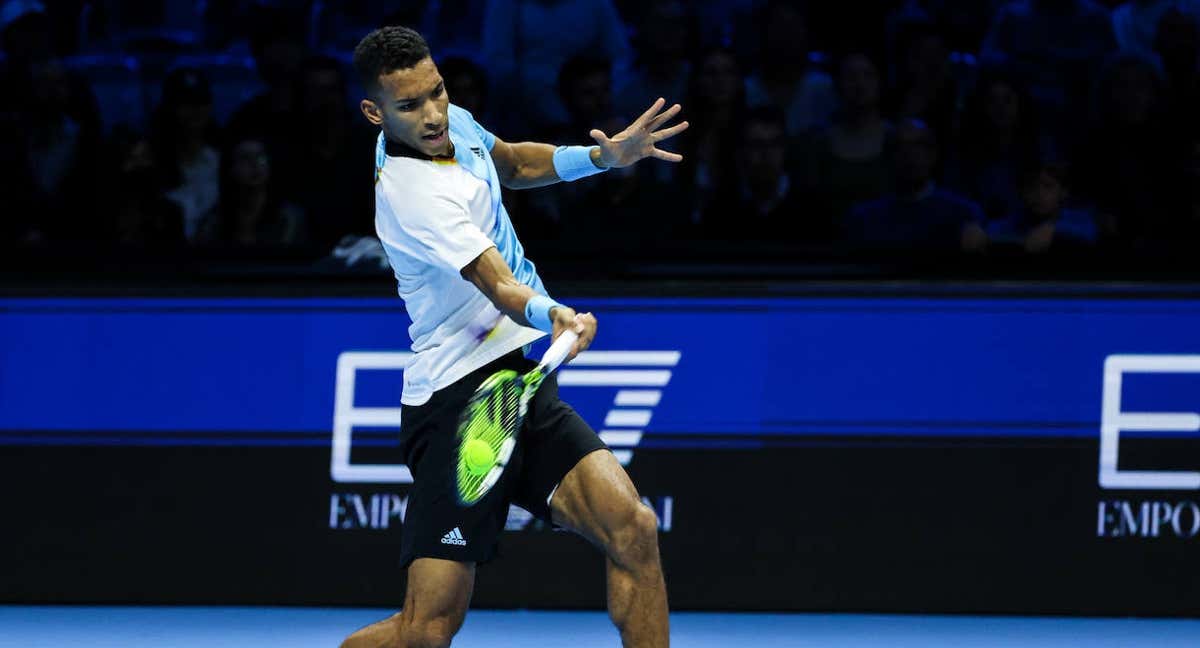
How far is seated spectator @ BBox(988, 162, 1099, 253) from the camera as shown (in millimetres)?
6699

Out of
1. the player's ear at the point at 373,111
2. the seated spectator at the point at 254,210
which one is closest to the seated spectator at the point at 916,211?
the seated spectator at the point at 254,210

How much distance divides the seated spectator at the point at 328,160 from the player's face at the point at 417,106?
291 cm

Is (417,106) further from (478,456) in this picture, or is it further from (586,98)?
(586,98)

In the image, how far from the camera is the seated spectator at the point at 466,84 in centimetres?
731

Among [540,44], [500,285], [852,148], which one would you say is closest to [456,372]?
[500,285]

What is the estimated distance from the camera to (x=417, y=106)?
3.82 metres

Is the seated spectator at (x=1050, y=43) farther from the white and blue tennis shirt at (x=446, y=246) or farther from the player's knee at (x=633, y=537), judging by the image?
the player's knee at (x=633, y=537)

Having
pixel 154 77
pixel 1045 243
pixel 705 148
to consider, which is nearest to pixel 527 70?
pixel 705 148

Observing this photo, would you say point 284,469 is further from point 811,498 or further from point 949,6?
point 949,6

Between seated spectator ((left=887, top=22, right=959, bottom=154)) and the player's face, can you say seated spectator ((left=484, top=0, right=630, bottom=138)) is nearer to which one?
seated spectator ((left=887, top=22, right=959, bottom=154))

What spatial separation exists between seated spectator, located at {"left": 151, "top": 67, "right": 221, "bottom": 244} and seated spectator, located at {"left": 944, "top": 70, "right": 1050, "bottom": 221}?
3362 millimetres

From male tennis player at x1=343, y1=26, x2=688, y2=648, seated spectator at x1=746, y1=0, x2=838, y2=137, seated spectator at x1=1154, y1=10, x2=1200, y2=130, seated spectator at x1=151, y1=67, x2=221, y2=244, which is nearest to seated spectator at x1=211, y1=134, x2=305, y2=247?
seated spectator at x1=151, y1=67, x2=221, y2=244

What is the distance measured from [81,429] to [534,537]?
1.73 metres

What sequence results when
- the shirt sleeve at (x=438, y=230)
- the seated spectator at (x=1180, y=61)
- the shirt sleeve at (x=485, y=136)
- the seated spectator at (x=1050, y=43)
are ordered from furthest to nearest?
the seated spectator at (x=1050, y=43), the seated spectator at (x=1180, y=61), the shirt sleeve at (x=485, y=136), the shirt sleeve at (x=438, y=230)
